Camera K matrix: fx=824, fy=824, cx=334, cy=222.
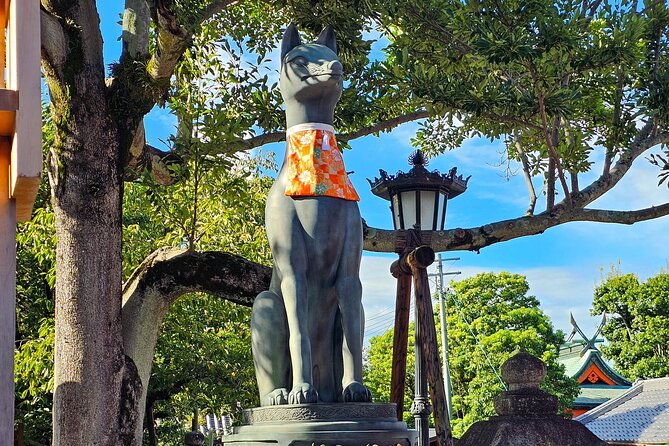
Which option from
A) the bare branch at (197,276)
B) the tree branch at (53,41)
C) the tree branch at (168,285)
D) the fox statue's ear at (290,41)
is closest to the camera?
the fox statue's ear at (290,41)

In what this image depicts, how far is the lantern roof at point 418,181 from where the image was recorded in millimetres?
6699

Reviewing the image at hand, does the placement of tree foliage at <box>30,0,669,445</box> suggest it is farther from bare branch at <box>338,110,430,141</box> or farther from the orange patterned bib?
the orange patterned bib

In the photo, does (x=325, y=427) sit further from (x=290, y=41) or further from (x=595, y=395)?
(x=595, y=395)

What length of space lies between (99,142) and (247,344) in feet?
25.4

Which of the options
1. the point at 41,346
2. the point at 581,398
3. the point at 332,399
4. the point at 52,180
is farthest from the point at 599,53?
the point at 581,398

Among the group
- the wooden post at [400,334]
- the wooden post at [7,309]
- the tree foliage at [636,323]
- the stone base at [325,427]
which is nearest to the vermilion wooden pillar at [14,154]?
the wooden post at [7,309]

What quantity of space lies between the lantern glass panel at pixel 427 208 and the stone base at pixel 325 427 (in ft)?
7.48

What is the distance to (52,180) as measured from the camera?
7230 mm

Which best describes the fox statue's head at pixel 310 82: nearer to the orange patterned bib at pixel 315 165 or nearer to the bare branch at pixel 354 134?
the orange patterned bib at pixel 315 165

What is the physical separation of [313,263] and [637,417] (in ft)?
49.7

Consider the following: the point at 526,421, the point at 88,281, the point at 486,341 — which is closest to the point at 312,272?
the point at 526,421

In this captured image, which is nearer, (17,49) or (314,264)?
(17,49)

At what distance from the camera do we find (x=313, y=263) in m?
4.92

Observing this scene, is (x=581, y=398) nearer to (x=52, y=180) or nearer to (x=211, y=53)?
(x=211, y=53)
